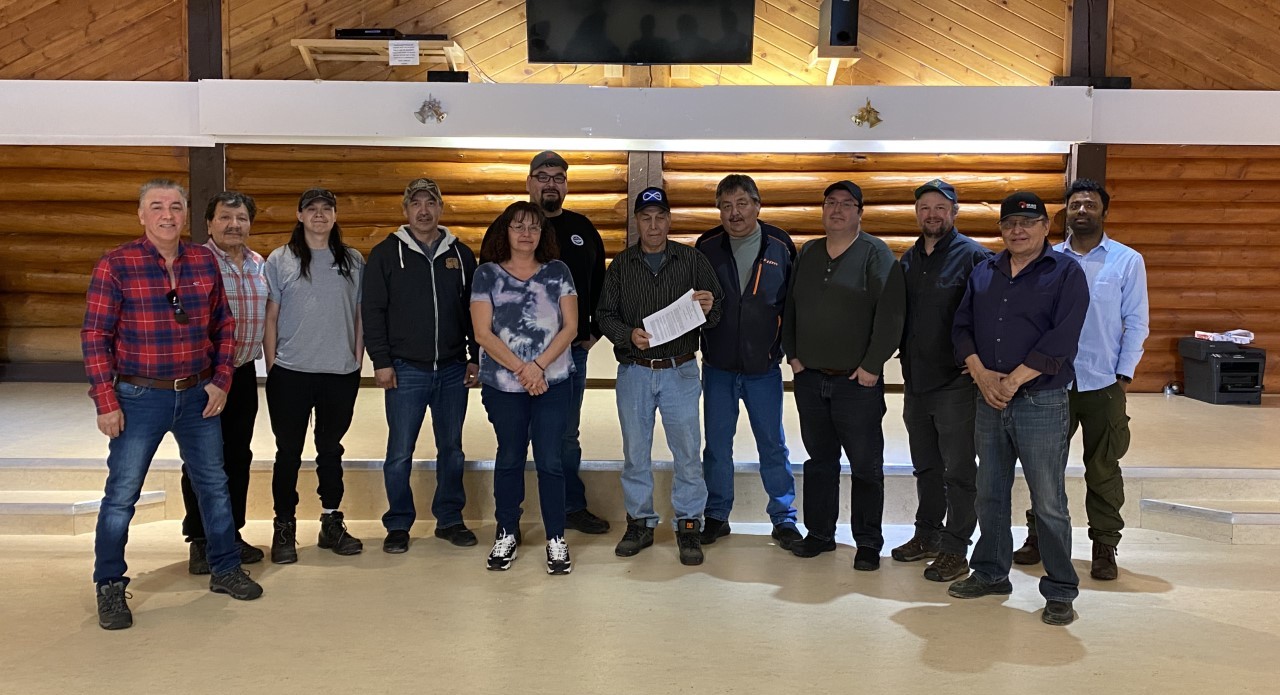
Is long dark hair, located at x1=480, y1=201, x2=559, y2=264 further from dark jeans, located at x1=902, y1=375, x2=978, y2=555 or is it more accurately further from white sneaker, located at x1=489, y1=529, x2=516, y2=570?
dark jeans, located at x1=902, y1=375, x2=978, y2=555

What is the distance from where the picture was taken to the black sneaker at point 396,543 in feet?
14.0

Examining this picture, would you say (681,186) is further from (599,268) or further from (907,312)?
(907,312)

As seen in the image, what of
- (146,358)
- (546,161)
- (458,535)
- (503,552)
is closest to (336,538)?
(458,535)

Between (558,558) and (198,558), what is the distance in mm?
1443

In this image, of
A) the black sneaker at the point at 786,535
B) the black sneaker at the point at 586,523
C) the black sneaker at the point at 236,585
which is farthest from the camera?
the black sneaker at the point at 586,523

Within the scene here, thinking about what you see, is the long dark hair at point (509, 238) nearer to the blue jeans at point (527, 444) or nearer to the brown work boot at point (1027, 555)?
the blue jeans at point (527, 444)

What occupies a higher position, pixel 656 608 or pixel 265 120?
pixel 265 120

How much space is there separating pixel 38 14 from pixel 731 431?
6.48m

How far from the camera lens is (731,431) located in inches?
175

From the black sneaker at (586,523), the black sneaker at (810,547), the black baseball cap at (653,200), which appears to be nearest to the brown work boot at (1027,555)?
the black sneaker at (810,547)

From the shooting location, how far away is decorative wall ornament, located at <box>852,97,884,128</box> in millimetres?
Result: 7320

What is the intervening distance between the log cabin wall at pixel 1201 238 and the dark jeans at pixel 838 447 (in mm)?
4650

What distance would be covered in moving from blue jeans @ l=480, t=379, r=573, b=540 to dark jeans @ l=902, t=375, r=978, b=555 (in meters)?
1.46

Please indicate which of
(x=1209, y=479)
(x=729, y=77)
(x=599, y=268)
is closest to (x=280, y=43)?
(x=729, y=77)
